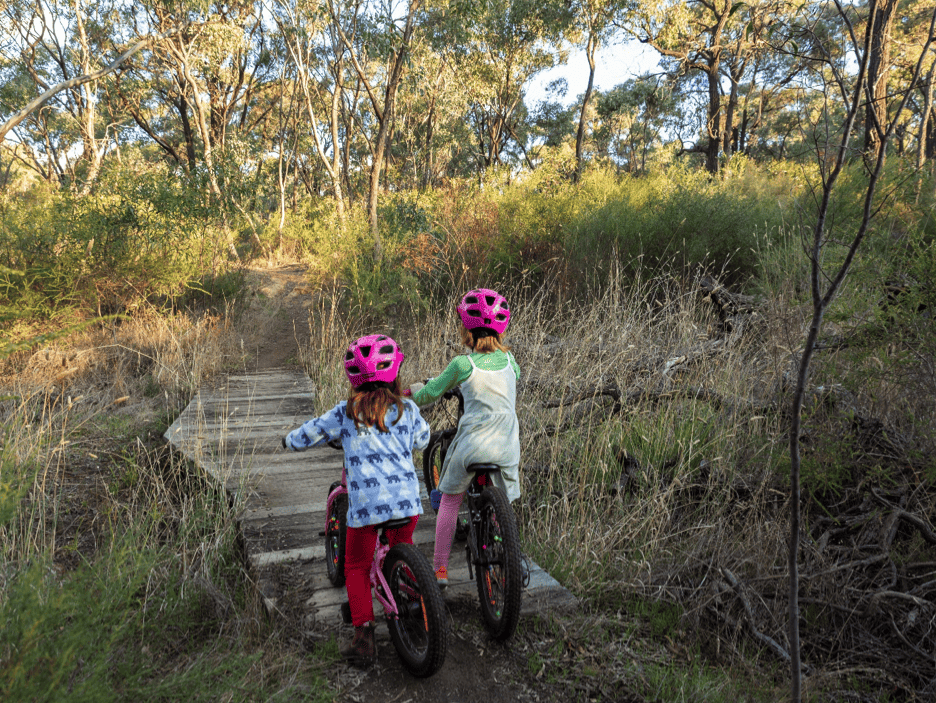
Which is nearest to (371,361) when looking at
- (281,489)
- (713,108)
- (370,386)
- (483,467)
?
(370,386)

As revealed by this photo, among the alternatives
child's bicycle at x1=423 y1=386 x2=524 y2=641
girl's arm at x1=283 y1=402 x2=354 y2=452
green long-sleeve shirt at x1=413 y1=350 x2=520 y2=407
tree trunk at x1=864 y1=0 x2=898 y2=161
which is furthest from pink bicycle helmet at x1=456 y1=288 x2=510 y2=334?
tree trunk at x1=864 y1=0 x2=898 y2=161

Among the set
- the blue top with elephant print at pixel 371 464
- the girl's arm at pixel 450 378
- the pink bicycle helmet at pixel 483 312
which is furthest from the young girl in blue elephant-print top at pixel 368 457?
the pink bicycle helmet at pixel 483 312

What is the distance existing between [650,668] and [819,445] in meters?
1.87

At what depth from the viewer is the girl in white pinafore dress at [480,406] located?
2.79 meters

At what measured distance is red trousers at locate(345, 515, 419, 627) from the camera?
2520 mm

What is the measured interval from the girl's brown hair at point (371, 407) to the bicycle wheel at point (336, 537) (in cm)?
63

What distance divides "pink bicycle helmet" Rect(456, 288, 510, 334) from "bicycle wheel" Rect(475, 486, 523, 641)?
31.2 inches

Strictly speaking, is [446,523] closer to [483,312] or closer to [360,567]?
[360,567]

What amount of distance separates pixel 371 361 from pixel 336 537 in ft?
3.94

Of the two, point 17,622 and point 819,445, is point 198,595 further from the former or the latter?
point 819,445

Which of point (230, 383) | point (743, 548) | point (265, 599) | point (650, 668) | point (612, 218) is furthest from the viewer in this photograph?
point (612, 218)

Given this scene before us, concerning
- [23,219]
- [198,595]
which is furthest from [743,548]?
[23,219]

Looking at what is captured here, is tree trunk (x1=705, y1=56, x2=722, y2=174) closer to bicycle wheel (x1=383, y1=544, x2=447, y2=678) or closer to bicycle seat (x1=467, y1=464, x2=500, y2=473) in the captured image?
bicycle seat (x1=467, y1=464, x2=500, y2=473)

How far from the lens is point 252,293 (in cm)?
1014
